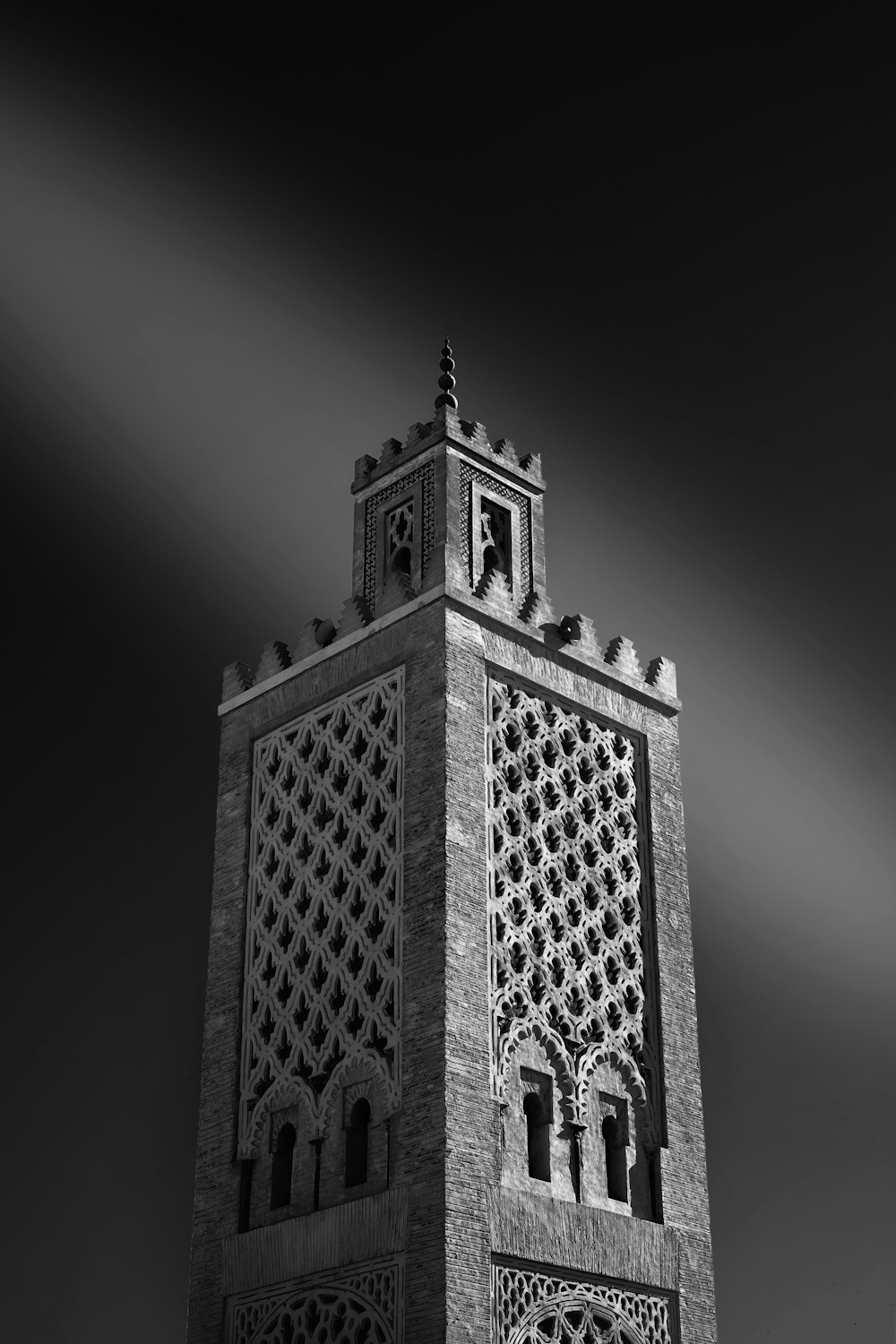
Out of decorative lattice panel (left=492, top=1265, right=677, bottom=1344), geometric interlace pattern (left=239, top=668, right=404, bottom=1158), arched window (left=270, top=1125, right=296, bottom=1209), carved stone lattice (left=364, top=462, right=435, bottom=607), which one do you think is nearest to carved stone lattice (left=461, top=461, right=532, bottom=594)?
carved stone lattice (left=364, top=462, right=435, bottom=607)

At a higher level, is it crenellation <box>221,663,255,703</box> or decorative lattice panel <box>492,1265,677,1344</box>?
crenellation <box>221,663,255,703</box>

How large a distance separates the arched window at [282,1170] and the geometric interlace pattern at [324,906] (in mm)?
261

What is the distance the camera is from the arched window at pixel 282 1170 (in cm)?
1389

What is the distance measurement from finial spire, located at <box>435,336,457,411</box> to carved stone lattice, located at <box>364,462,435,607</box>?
0.65m

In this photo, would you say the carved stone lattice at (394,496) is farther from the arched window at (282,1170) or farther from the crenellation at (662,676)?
the arched window at (282,1170)

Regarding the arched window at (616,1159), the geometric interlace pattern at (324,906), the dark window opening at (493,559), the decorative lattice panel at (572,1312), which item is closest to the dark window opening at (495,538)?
the dark window opening at (493,559)

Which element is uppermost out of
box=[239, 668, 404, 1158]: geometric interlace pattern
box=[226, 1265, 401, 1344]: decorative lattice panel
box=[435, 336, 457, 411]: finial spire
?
box=[435, 336, 457, 411]: finial spire

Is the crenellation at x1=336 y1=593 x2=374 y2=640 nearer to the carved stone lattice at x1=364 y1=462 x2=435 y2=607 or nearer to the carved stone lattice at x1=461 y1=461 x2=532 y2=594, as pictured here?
the carved stone lattice at x1=364 y1=462 x2=435 y2=607

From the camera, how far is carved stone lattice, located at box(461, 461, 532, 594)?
1559cm

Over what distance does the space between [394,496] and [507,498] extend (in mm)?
1040

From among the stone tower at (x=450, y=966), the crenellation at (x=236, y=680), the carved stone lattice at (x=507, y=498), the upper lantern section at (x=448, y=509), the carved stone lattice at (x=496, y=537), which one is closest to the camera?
the stone tower at (x=450, y=966)

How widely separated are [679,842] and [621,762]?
0.91 metres

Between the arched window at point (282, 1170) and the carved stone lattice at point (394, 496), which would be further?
the carved stone lattice at point (394, 496)

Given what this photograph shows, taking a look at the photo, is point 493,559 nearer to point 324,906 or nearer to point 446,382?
point 446,382
